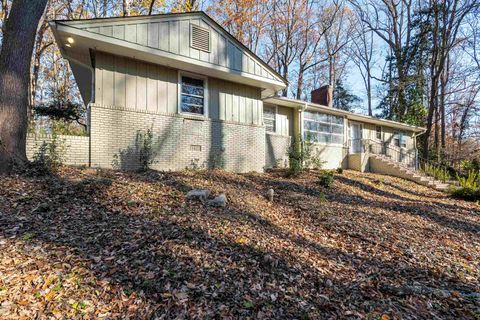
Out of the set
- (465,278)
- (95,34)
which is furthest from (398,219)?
(95,34)

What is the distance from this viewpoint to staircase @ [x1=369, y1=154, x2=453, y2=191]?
496 inches

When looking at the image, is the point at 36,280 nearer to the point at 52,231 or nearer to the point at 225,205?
the point at 52,231

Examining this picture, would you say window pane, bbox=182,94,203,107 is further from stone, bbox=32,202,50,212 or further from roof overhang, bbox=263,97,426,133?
stone, bbox=32,202,50,212

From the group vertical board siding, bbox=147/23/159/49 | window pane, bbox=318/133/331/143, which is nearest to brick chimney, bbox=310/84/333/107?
window pane, bbox=318/133/331/143

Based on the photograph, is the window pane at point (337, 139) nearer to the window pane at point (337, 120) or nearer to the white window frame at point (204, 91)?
the window pane at point (337, 120)

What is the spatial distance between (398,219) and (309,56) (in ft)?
67.0

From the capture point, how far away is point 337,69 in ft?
86.0

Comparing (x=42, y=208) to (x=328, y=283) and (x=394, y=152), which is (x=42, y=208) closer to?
(x=328, y=283)

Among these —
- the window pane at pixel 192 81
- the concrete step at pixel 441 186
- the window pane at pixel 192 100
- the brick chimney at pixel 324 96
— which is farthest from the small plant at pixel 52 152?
the concrete step at pixel 441 186

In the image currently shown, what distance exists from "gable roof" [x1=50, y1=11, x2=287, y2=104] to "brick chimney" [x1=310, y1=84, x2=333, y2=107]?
6556 millimetres

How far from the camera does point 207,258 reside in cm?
304

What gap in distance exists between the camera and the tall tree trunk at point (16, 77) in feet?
15.6

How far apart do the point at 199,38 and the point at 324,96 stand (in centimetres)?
975

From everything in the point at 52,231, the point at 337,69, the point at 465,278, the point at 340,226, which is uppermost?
the point at 337,69
